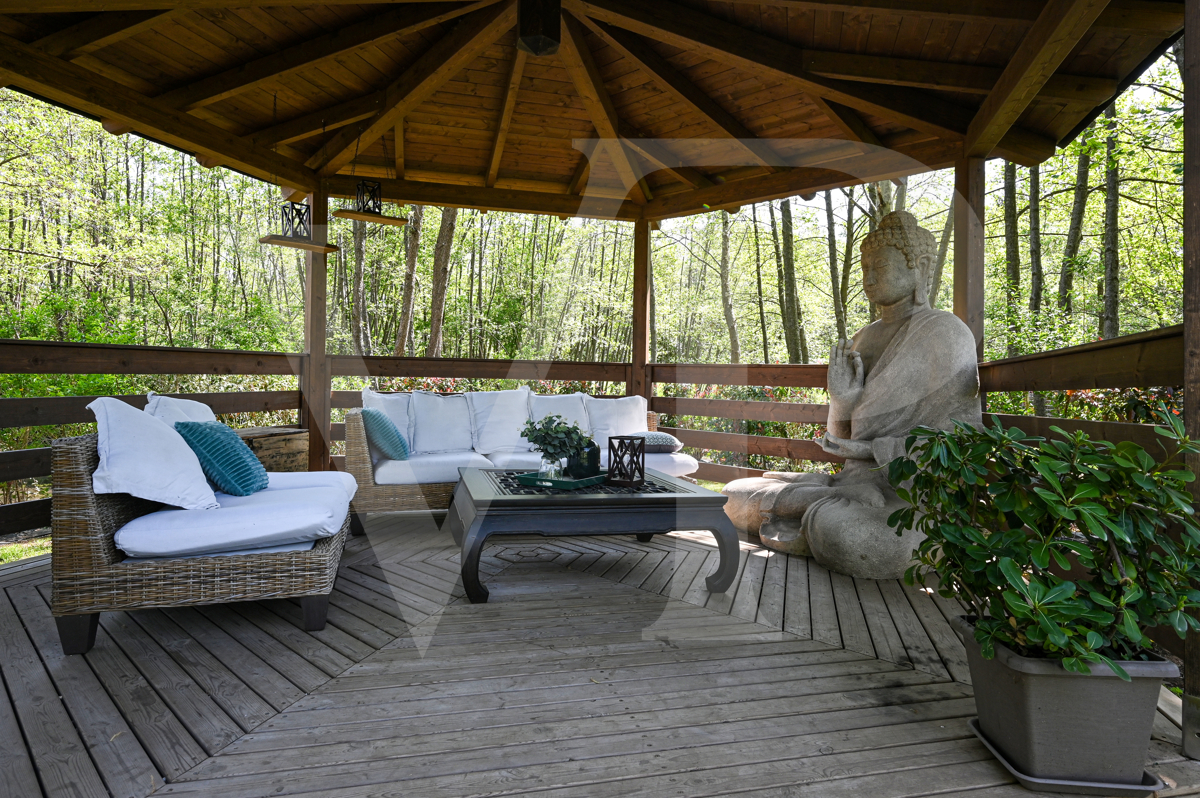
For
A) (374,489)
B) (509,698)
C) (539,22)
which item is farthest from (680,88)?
(509,698)

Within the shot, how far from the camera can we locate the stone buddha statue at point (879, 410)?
11.1ft

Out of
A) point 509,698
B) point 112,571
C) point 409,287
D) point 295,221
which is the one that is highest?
point 409,287

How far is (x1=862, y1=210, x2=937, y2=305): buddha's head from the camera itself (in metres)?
3.76

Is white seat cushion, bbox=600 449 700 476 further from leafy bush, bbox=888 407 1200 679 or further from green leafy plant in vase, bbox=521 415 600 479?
leafy bush, bbox=888 407 1200 679

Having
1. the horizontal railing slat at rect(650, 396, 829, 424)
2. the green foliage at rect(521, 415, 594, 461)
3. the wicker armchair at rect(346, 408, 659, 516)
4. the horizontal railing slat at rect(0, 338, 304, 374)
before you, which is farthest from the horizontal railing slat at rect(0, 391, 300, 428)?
the horizontal railing slat at rect(650, 396, 829, 424)

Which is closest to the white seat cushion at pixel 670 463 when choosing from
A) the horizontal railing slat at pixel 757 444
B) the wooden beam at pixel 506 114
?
the horizontal railing slat at pixel 757 444

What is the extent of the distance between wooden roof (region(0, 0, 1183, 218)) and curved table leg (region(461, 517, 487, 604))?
7.66 feet

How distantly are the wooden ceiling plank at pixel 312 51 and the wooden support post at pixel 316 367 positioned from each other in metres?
1.23

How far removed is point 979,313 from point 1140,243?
614 centimetres

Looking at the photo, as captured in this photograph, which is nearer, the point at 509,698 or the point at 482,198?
the point at 509,698

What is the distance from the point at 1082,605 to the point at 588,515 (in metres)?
1.80

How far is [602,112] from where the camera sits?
4484 millimetres

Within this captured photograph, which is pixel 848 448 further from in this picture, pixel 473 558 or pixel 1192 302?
pixel 473 558

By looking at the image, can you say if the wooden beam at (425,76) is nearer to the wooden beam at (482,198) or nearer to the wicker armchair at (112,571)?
the wooden beam at (482,198)
